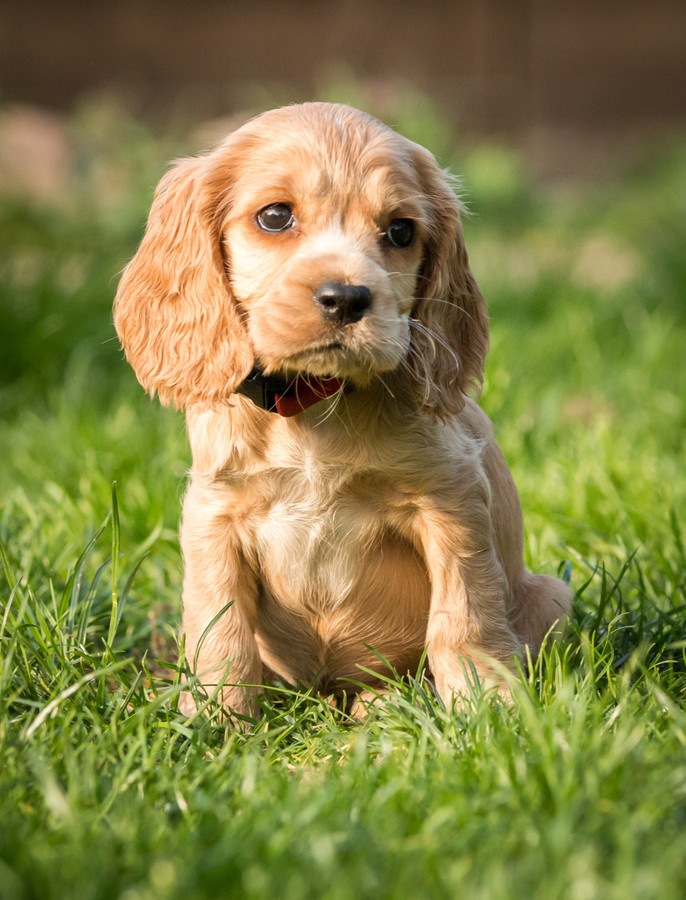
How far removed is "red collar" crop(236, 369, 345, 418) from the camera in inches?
114

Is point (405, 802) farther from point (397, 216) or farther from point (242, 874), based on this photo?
point (397, 216)

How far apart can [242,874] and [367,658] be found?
130 cm

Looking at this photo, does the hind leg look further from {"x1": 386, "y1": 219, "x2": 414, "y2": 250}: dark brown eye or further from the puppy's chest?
{"x1": 386, "y1": 219, "x2": 414, "y2": 250}: dark brown eye

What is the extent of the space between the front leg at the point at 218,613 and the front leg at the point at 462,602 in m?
0.48

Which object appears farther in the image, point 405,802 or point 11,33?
point 11,33

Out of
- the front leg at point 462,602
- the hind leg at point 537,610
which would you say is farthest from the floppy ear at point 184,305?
the hind leg at point 537,610

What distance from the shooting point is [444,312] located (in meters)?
3.08

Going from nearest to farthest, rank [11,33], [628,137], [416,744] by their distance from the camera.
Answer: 1. [416,744]
2. [11,33]
3. [628,137]

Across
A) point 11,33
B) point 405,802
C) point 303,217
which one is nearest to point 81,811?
point 405,802

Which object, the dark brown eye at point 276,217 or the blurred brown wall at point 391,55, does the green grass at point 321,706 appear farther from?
the blurred brown wall at point 391,55

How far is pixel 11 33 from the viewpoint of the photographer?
12.4 metres

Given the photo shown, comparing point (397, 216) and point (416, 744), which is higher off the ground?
point (397, 216)

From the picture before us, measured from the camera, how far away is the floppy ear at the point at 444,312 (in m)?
2.96

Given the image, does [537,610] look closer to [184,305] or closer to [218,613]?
[218,613]
